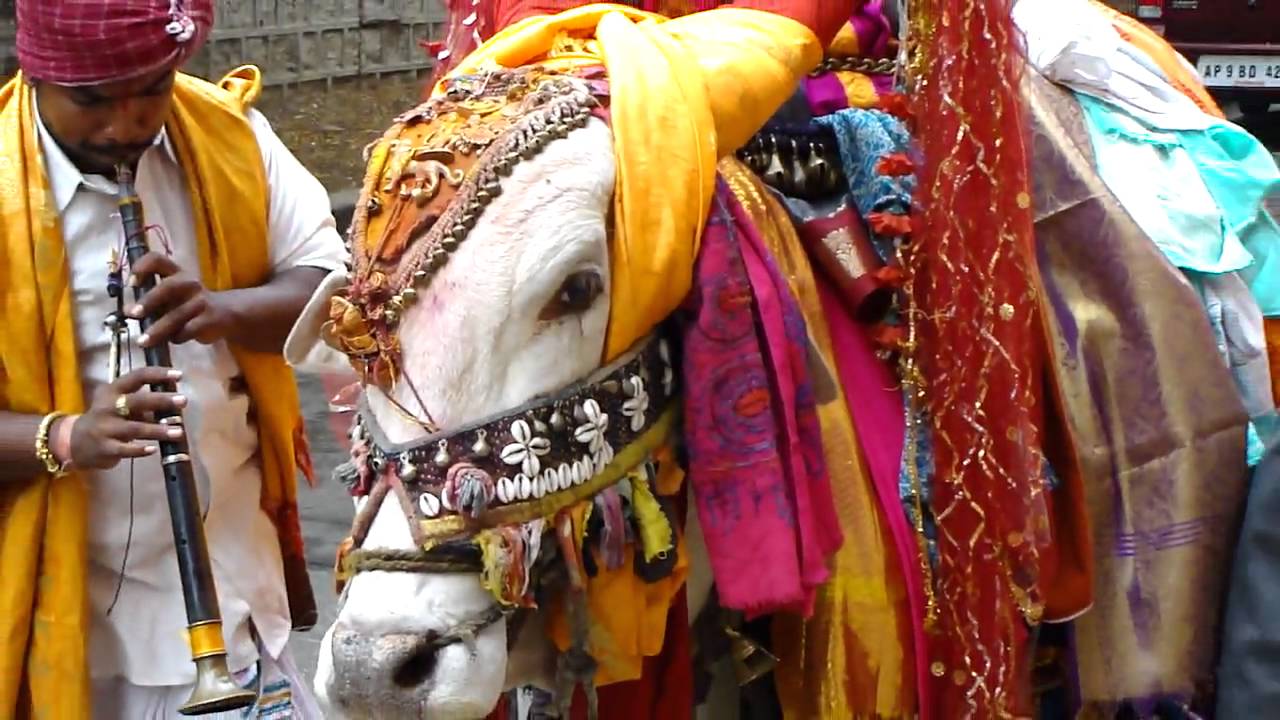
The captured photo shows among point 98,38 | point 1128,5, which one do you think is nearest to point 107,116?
point 98,38

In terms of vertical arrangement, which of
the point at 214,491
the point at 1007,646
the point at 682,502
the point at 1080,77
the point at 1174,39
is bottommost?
the point at 1174,39

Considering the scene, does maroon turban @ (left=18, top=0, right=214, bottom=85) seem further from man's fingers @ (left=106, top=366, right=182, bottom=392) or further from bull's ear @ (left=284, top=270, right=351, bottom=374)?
bull's ear @ (left=284, top=270, right=351, bottom=374)

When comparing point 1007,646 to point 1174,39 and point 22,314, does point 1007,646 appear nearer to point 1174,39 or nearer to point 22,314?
point 22,314

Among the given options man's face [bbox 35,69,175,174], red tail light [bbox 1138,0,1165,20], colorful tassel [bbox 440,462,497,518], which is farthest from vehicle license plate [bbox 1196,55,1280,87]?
colorful tassel [bbox 440,462,497,518]

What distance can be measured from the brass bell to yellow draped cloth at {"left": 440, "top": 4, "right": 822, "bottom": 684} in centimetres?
17

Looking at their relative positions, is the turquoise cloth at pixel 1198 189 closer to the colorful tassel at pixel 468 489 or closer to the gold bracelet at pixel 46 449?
the colorful tassel at pixel 468 489

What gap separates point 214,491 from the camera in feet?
9.09

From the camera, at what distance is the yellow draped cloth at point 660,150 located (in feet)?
6.30

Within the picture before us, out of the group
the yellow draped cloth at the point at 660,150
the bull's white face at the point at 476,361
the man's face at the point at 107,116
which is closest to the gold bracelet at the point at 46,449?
the man's face at the point at 107,116

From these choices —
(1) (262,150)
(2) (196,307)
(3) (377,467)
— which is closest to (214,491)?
(2) (196,307)

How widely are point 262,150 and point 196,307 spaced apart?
0.42 m

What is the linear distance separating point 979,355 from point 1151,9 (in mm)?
8870

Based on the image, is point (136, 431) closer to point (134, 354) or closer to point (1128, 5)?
point (134, 354)

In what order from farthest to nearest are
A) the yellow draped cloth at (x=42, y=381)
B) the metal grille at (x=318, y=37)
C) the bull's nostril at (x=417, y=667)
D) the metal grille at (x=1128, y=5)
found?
the metal grille at (x=318, y=37), the metal grille at (x=1128, y=5), the yellow draped cloth at (x=42, y=381), the bull's nostril at (x=417, y=667)
